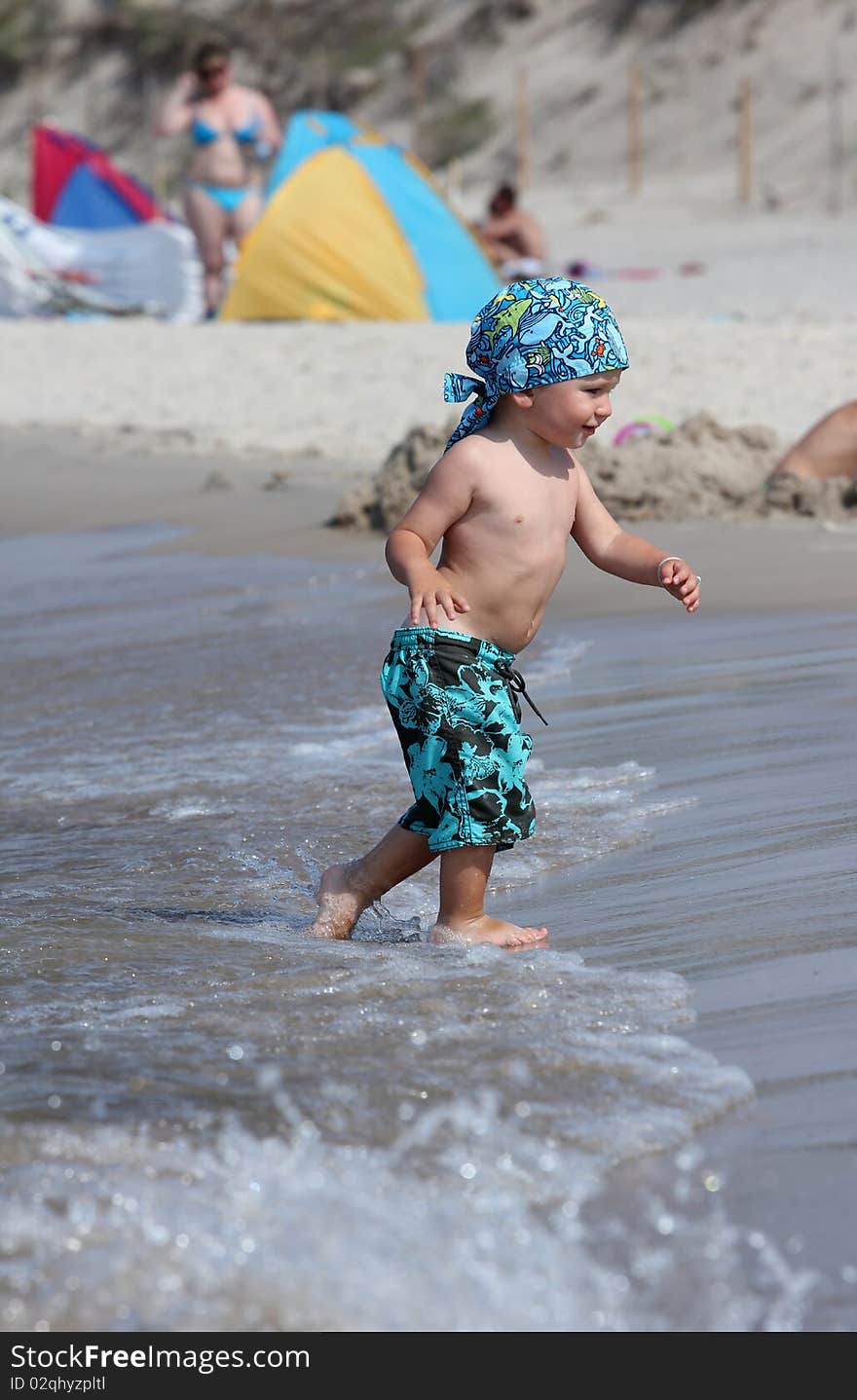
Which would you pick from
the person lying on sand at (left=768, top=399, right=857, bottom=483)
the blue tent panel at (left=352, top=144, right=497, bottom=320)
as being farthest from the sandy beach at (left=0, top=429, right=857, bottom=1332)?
the blue tent panel at (left=352, top=144, right=497, bottom=320)

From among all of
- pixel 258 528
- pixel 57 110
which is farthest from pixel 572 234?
pixel 57 110

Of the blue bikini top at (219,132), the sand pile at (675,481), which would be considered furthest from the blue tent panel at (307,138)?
the sand pile at (675,481)

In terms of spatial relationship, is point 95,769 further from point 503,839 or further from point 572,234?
point 572,234

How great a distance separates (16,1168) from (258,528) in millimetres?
5497

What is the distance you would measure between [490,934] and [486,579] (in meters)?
0.63

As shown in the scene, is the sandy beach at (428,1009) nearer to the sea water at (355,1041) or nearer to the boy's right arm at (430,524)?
the sea water at (355,1041)

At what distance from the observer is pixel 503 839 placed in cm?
316

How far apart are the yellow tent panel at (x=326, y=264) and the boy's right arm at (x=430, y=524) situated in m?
10.3

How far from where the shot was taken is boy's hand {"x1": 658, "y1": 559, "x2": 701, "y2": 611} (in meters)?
3.20

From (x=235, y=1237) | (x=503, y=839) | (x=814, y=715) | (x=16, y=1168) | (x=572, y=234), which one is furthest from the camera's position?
(x=572, y=234)

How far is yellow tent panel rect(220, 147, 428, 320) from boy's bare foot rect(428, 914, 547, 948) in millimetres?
10694

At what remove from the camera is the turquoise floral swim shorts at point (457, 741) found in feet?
10.3

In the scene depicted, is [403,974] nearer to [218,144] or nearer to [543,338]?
[543,338]
